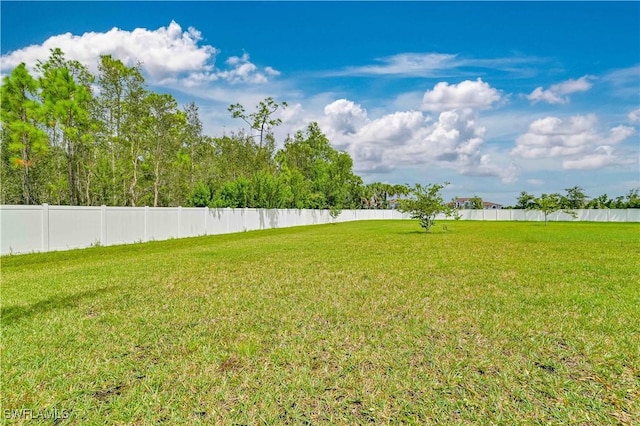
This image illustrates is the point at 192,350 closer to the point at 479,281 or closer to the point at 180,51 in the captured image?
the point at 479,281

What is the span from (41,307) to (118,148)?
2489cm

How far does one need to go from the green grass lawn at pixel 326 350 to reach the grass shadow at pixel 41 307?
0.10ft

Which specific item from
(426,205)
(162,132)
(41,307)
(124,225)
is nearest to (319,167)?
(162,132)

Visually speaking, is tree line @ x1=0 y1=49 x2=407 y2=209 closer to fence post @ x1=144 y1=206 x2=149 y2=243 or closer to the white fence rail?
the white fence rail

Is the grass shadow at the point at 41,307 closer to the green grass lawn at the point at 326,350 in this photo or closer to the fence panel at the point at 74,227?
the green grass lawn at the point at 326,350

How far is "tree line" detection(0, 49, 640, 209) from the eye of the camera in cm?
1975

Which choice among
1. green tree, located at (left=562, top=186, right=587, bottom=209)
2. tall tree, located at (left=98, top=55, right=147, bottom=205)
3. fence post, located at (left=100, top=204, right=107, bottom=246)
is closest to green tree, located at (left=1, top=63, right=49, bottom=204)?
tall tree, located at (left=98, top=55, right=147, bottom=205)

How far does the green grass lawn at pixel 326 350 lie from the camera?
2430 mm

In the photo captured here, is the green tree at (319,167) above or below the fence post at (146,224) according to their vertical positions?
above

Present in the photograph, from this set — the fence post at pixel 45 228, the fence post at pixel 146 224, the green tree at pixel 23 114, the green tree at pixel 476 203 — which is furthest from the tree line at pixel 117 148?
the green tree at pixel 476 203

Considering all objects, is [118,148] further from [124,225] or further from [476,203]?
[476,203]

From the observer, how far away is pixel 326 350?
11.0 ft

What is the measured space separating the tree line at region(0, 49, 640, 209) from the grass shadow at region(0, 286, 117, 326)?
16.3 metres

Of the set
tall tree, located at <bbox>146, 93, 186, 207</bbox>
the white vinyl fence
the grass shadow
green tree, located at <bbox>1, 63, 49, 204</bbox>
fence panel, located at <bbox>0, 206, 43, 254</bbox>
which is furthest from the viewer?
tall tree, located at <bbox>146, 93, 186, 207</bbox>
